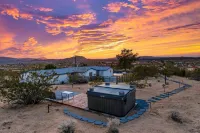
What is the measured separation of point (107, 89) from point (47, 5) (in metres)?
11.4

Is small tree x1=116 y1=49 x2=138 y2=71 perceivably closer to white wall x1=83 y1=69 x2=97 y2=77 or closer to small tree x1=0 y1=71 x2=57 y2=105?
white wall x1=83 y1=69 x2=97 y2=77

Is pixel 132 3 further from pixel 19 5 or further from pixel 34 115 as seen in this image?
pixel 34 115

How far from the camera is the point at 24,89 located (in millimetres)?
11562

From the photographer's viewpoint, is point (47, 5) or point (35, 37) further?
point (35, 37)

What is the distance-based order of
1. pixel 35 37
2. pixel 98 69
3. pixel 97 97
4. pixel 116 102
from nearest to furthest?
pixel 116 102 → pixel 97 97 → pixel 35 37 → pixel 98 69

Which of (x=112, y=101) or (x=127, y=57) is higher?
(x=127, y=57)

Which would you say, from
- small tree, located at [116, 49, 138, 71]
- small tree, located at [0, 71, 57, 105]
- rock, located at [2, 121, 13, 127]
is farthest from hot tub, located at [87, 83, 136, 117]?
small tree, located at [116, 49, 138, 71]

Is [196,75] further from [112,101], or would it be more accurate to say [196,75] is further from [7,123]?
[7,123]

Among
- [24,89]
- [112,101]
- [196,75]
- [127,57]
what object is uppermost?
[127,57]

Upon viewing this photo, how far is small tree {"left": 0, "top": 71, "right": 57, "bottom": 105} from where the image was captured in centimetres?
1123

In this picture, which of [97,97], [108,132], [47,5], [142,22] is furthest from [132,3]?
[108,132]

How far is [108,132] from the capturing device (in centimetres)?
665

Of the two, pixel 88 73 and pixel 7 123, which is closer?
pixel 7 123

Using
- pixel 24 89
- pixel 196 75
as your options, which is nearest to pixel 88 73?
pixel 24 89
